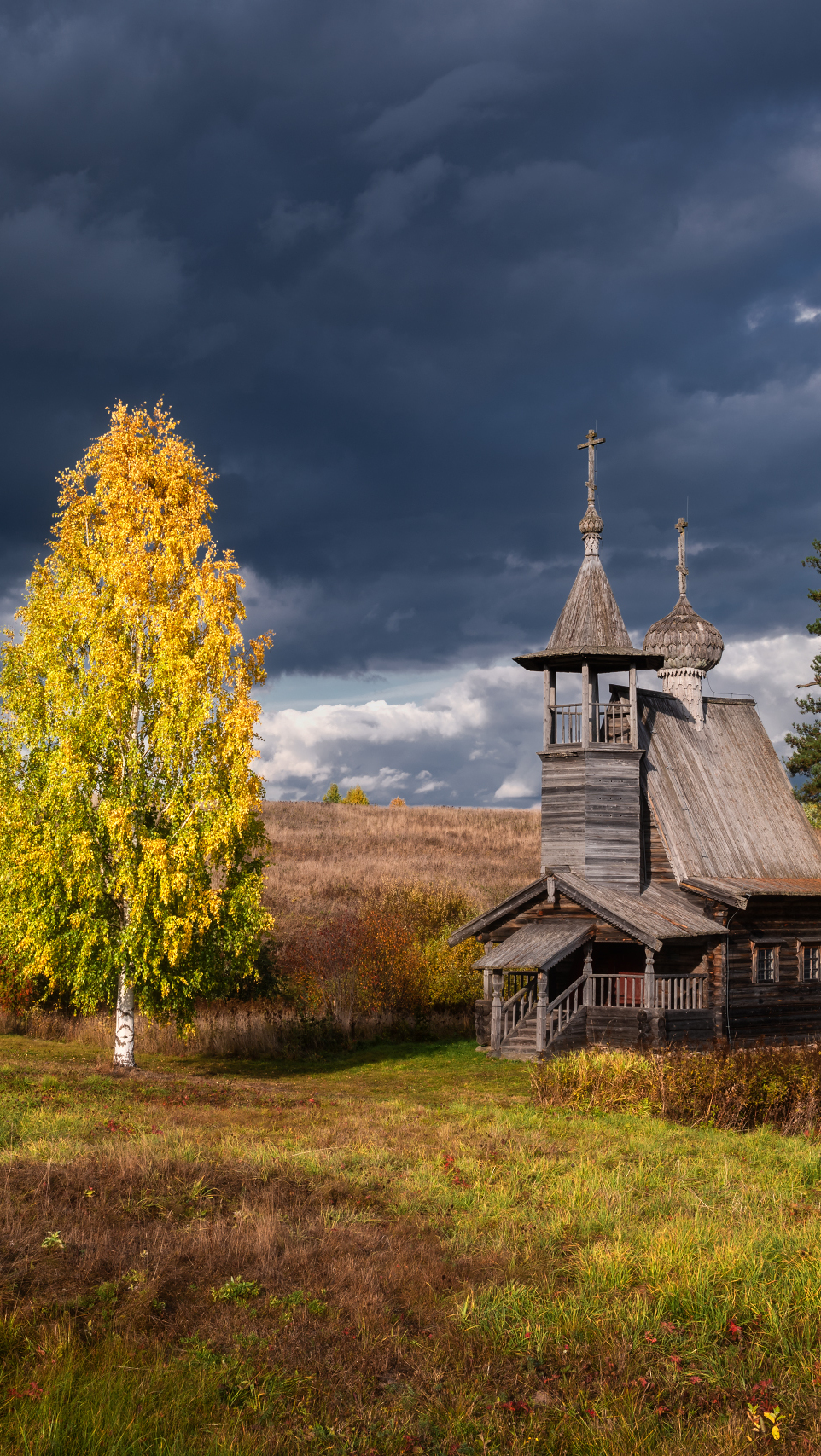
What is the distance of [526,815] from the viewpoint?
8331cm

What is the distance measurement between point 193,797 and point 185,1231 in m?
11.5

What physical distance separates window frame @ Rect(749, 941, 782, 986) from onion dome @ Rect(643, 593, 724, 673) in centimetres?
928

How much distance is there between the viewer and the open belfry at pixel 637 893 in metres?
24.7

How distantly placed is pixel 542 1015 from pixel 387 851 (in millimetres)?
38059

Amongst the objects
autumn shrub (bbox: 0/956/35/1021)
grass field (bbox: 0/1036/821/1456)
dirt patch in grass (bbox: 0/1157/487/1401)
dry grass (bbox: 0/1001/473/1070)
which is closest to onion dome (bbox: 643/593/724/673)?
dry grass (bbox: 0/1001/473/1070)

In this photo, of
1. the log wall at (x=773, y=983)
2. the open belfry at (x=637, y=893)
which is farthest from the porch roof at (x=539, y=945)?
the log wall at (x=773, y=983)

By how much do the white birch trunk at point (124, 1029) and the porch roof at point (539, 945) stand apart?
25.8 ft

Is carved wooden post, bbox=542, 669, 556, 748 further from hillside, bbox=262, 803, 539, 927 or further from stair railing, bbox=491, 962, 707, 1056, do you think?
hillside, bbox=262, 803, 539, 927

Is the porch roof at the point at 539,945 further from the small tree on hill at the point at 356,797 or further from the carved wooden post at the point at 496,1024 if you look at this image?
the small tree on hill at the point at 356,797

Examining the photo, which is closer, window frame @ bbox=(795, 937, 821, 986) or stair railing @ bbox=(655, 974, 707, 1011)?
stair railing @ bbox=(655, 974, 707, 1011)

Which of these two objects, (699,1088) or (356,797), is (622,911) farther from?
(356,797)

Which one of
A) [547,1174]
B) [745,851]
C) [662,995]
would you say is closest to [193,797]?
[547,1174]

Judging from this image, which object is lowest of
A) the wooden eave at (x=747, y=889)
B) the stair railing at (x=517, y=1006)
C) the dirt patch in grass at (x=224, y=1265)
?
the stair railing at (x=517, y=1006)

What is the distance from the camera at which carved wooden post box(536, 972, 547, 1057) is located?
941 inches
